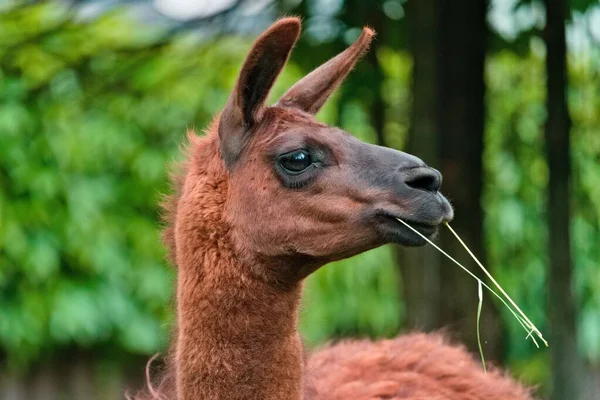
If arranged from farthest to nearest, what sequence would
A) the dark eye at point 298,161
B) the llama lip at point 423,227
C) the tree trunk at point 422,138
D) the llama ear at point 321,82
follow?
the tree trunk at point 422,138 < the llama ear at point 321,82 < the dark eye at point 298,161 < the llama lip at point 423,227

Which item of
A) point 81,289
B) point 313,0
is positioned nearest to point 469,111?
point 313,0

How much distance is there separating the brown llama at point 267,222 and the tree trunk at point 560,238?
11.3 ft

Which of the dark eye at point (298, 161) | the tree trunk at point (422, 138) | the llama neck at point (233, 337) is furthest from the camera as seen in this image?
the tree trunk at point (422, 138)

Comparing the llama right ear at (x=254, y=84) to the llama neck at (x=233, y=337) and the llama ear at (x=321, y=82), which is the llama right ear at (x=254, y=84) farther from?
the llama neck at (x=233, y=337)

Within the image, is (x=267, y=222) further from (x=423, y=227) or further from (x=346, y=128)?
(x=346, y=128)

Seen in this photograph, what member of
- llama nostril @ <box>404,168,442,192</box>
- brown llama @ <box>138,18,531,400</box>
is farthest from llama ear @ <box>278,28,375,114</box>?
llama nostril @ <box>404,168,442,192</box>

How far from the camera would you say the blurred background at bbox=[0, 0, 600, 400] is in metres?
7.15

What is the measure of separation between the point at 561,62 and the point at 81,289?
5.50 metres

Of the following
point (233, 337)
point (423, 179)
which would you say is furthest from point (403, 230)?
point (233, 337)

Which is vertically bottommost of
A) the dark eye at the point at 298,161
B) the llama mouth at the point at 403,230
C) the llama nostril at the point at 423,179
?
the llama mouth at the point at 403,230

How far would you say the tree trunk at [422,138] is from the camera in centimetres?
703

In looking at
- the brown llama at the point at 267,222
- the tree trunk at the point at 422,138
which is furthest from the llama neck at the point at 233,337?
the tree trunk at the point at 422,138

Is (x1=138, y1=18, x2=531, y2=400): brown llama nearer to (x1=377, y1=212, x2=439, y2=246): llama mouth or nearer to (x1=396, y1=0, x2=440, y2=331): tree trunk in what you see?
(x1=377, y1=212, x2=439, y2=246): llama mouth

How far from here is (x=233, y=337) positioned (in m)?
3.71
